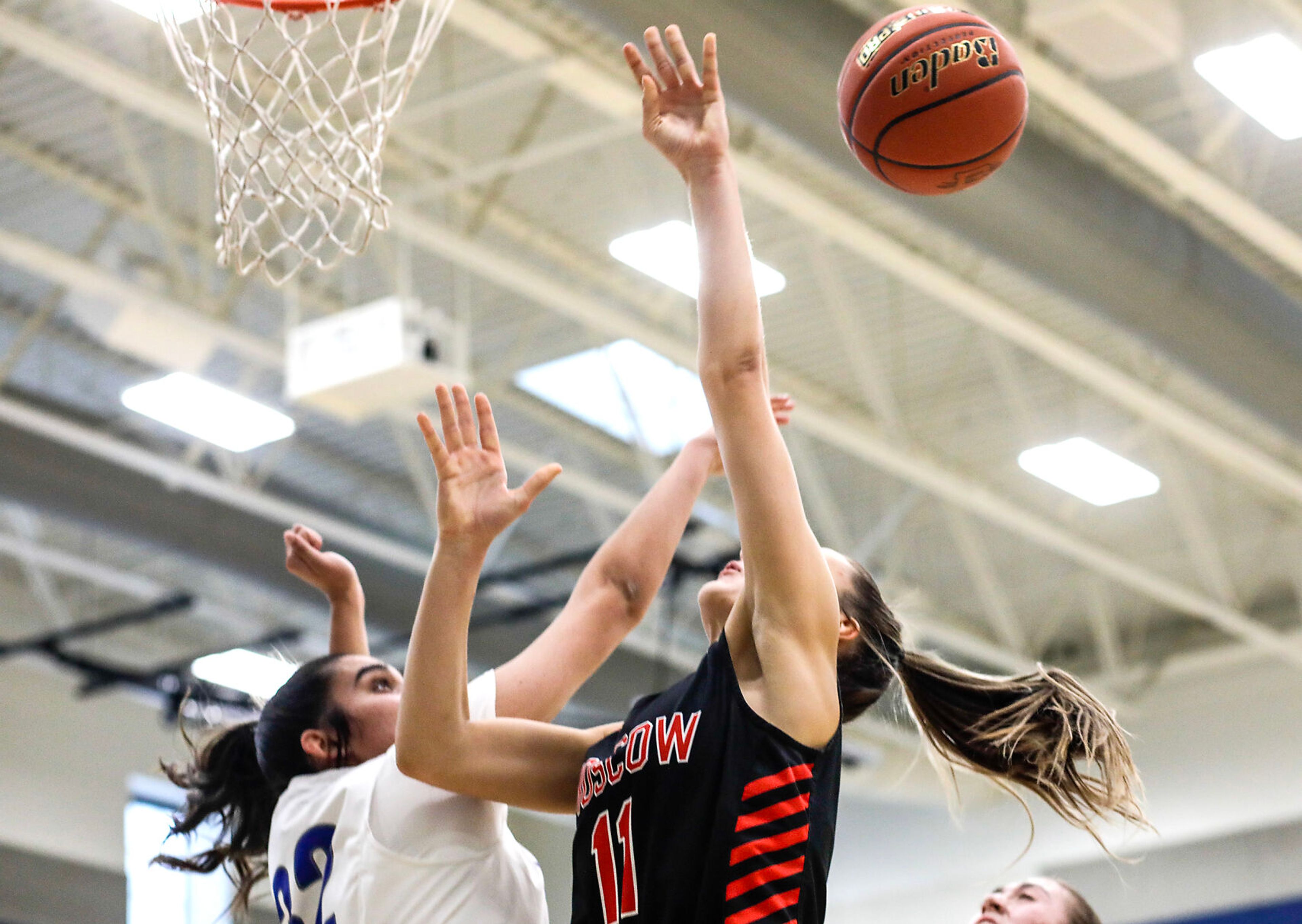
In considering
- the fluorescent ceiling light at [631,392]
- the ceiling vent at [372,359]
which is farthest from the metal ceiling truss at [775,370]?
the ceiling vent at [372,359]

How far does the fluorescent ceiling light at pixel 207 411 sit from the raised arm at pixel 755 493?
278 inches

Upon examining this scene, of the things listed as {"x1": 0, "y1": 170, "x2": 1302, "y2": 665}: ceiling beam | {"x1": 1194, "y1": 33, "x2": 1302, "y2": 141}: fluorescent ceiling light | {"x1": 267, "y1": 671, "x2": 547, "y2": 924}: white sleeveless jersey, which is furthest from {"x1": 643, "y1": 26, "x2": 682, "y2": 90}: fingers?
{"x1": 0, "y1": 170, "x2": 1302, "y2": 665}: ceiling beam

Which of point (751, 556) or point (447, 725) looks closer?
point (751, 556)

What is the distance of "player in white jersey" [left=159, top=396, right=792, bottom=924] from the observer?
267cm

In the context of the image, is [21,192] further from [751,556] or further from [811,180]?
[751,556]

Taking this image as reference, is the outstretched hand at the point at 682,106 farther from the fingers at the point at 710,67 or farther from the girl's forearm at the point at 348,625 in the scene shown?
the girl's forearm at the point at 348,625

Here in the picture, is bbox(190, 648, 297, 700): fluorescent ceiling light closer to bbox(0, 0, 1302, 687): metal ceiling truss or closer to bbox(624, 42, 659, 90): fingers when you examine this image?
bbox(0, 0, 1302, 687): metal ceiling truss

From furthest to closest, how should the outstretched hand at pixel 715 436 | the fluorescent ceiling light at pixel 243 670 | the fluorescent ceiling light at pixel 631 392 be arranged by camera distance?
the fluorescent ceiling light at pixel 243 670 → the fluorescent ceiling light at pixel 631 392 → the outstretched hand at pixel 715 436

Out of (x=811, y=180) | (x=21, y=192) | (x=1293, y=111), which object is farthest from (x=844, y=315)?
(x=21, y=192)

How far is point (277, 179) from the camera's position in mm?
6828

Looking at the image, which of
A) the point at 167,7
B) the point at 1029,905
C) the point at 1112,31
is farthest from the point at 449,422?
the point at 1112,31

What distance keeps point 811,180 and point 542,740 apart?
6.55 m

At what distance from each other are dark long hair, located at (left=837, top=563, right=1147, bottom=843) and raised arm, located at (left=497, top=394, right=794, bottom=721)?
0.46 metres

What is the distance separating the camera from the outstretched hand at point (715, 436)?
10.3ft
